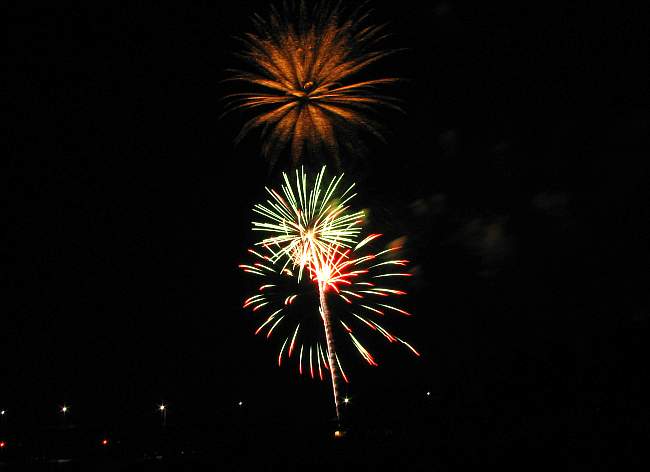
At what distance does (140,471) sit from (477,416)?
6.59 metres

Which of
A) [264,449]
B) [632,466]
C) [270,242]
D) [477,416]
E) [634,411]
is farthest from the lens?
[270,242]

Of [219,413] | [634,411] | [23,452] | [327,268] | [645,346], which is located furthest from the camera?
[645,346]

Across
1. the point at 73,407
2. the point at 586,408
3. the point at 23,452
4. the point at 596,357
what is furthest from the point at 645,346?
the point at 73,407

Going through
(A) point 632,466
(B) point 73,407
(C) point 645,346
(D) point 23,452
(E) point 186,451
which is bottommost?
(A) point 632,466

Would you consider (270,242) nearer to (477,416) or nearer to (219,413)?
(219,413)

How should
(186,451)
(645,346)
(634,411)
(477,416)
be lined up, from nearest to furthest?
(634,411) → (477,416) → (186,451) → (645,346)

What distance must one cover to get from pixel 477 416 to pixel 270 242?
12.4 m

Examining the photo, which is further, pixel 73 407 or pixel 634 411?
pixel 73 407

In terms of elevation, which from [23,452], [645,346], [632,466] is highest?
[645,346]

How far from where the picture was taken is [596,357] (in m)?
28.2

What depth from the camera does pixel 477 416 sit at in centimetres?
798

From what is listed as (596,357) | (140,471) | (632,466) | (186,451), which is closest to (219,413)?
(186,451)

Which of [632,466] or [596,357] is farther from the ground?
[596,357]

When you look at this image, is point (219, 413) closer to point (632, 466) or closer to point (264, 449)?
point (264, 449)
